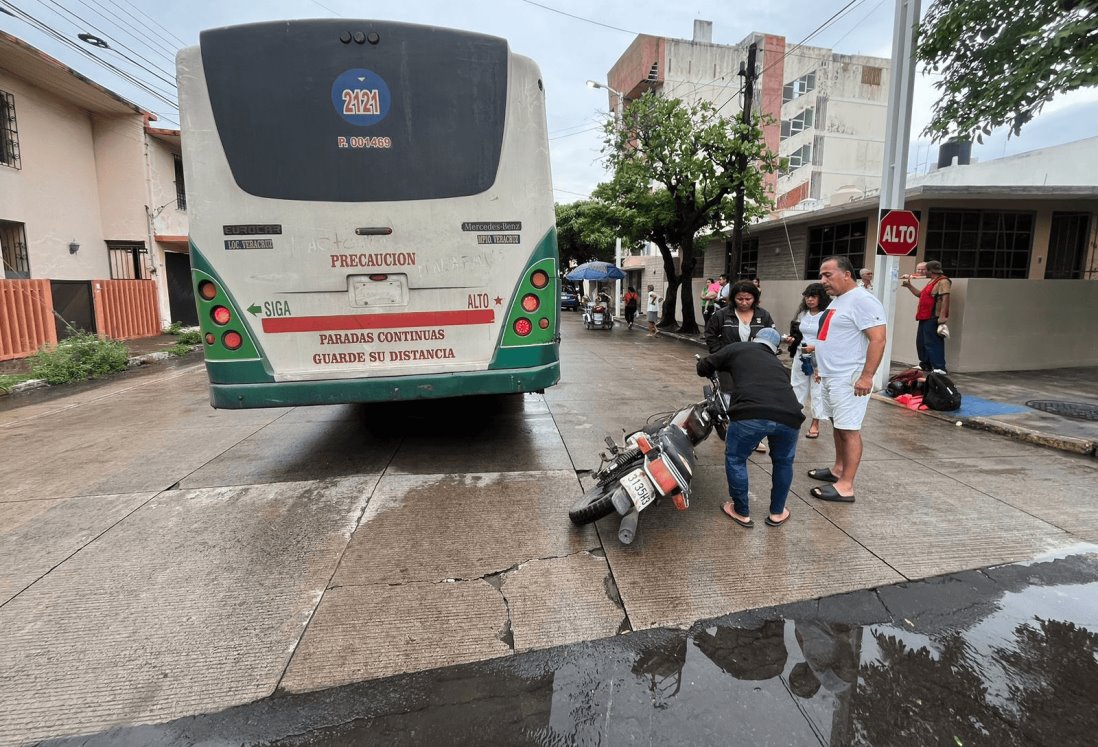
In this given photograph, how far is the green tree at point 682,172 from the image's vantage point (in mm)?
15672

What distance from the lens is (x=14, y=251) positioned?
13.8 m

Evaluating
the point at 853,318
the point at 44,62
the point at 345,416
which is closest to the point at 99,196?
the point at 44,62

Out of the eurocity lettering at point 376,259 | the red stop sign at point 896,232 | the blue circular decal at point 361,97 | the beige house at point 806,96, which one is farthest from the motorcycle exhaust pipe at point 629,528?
the beige house at point 806,96

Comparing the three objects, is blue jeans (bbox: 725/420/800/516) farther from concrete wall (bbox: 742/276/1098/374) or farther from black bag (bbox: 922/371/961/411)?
concrete wall (bbox: 742/276/1098/374)

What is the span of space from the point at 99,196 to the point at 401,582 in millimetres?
19488

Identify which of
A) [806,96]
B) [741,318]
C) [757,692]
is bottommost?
[757,692]

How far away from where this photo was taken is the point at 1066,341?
1076 centimetres

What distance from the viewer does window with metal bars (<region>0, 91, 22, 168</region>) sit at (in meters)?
13.2

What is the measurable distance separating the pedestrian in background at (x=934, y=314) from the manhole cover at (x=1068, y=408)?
1145 millimetres

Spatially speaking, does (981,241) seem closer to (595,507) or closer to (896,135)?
(896,135)

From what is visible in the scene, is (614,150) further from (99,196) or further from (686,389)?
(99,196)

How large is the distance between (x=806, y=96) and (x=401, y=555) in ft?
128

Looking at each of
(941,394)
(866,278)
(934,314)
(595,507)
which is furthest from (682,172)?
(595,507)

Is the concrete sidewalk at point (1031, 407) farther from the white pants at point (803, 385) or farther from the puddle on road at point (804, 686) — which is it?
the puddle on road at point (804, 686)
